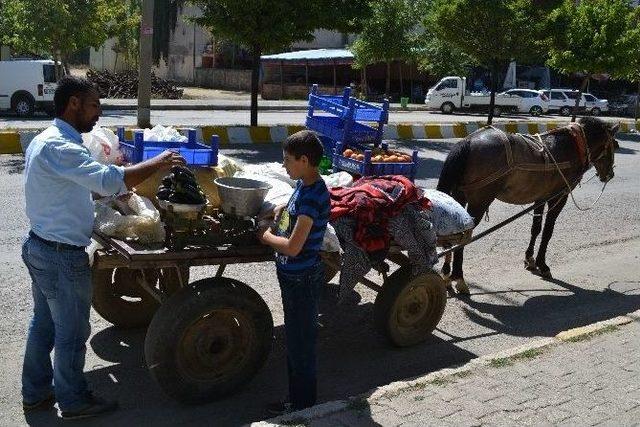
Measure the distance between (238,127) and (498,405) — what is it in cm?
1319

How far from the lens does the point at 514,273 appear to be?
784cm

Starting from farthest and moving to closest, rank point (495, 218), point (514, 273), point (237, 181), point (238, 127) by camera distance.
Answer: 1. point (238, 127)
2. point (495, 218)
3. point (514, 273)
4. point (237, 181)

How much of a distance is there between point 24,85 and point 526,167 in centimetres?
1973

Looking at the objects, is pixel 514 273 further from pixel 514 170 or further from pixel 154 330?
pixel 154 330

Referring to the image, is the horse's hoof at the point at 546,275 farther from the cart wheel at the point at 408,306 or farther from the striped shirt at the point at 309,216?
the striped shirt at the point at 309,216

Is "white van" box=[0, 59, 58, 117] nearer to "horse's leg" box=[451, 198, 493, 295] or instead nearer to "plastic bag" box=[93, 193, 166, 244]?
"horse's leg" box=[451, 198, 493, 295]

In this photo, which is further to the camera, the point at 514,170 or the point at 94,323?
the point at 514,170

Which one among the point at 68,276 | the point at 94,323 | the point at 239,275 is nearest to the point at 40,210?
the point at 68,276

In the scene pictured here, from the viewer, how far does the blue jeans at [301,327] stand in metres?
4.05

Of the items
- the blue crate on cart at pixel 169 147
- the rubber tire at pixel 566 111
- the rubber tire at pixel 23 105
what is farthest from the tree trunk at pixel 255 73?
the rubber tire at pixel 566 111

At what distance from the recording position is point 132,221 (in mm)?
4121

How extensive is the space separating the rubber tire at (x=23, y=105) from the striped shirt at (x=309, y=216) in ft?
69.9

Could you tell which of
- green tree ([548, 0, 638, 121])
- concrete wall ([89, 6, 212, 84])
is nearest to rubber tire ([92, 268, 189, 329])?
green tree ([548, 0, 638, 121])

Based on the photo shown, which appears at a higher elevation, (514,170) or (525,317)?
(514,170)
